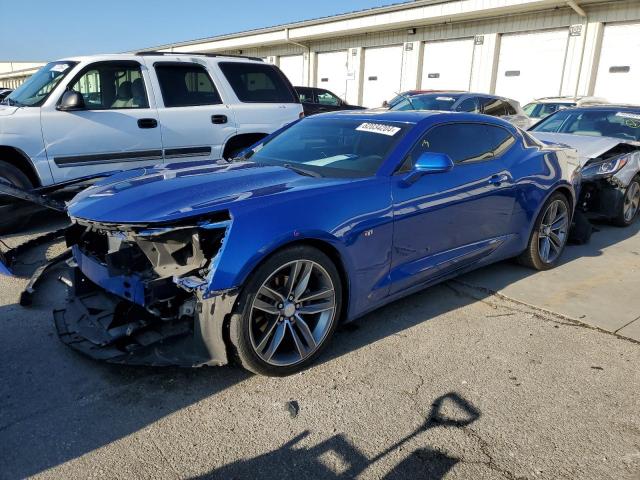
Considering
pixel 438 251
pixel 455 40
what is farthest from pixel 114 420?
pixel 455 40

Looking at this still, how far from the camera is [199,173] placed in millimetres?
3670

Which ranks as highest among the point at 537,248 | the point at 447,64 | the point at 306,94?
the point at 447,64

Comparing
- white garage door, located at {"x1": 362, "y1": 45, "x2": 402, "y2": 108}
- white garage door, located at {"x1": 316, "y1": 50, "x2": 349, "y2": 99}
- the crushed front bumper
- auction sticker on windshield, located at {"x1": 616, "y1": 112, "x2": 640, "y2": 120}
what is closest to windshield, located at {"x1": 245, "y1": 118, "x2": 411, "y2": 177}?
the crushed front bumper

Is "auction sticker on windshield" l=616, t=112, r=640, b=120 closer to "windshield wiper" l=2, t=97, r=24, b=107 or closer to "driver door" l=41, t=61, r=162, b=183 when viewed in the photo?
"driver door" l=41, t=61, r=162, b=183

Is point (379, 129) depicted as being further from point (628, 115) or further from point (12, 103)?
point (628, 115)

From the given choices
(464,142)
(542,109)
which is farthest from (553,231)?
(542,109)

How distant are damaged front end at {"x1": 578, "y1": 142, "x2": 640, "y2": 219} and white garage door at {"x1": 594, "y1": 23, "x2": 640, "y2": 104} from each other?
9.75 metres

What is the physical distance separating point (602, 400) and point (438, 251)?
4.75ft

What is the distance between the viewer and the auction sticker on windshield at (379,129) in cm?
399

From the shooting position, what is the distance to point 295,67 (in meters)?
28.0

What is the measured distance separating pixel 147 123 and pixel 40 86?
1325 mm

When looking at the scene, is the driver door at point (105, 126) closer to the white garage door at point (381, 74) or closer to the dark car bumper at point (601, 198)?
the dark car bumper at point (601, 198)

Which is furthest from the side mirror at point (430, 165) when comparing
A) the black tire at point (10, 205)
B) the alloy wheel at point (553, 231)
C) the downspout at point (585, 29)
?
the downspout at point (585, 29)

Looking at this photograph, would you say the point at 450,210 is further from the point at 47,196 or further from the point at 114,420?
the point at 47,196
